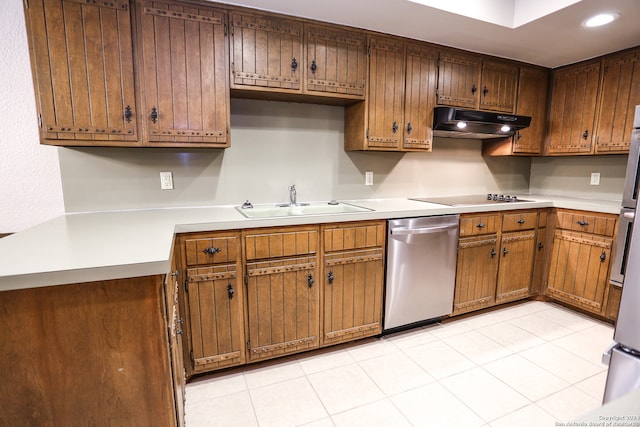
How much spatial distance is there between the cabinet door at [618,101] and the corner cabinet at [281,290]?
9.05ft

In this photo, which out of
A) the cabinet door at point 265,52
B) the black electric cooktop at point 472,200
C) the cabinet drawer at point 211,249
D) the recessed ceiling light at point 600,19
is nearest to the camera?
the cabinet drawer at point 211,249

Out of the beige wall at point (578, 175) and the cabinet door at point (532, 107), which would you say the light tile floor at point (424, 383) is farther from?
the cabinet door at point (532, 107)

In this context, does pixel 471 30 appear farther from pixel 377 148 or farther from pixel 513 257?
pixel 513 257

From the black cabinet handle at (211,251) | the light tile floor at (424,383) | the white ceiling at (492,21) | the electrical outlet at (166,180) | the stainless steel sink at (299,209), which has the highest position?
the white ceiling at (492,21)

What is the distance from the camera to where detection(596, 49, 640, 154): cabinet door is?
2586mm

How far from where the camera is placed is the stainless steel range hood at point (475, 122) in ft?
8.23

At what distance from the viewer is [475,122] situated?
2613 mm

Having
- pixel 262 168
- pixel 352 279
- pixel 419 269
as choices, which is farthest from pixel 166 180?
pixel 419 269

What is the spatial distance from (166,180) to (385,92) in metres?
1.72

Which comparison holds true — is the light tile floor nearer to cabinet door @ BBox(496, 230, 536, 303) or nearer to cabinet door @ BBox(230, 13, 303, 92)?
cabinet door @ BBox(496, 230, 536, 303)

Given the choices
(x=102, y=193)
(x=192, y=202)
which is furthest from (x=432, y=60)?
(x=102, y=193)

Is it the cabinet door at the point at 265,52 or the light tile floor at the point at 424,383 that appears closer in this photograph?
the light tile floor at the point at 424,383

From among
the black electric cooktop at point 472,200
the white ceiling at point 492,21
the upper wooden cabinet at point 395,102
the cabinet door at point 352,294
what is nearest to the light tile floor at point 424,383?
the cabinet door at point 352,294

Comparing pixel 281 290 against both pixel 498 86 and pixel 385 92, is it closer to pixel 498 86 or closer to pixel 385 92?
pixel 385 92
